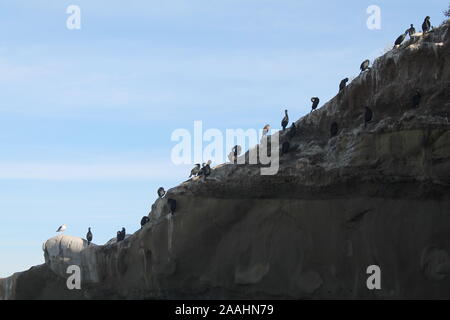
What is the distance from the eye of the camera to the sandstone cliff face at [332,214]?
127 feet

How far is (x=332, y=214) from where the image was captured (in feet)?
135

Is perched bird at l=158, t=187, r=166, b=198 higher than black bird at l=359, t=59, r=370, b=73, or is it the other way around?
black bird at l=359, t=59, r=370, b=73

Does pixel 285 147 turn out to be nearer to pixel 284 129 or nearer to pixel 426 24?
pixel 284 129

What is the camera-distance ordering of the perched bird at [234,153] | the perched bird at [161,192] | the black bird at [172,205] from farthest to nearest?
the perched bird at [161,192]
the perched bird at [234,153]
the black bird at [172,205]

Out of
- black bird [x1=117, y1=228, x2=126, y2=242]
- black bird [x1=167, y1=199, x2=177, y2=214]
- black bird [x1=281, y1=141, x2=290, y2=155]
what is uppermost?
black bird [x1=281, y1=141, x2=290, y2=155]

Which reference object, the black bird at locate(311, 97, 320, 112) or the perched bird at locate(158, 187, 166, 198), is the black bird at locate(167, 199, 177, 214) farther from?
the black bird at locate(311, 97, 320, 112)

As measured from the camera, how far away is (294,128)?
1731 inches

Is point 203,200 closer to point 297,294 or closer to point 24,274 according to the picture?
point 297,294

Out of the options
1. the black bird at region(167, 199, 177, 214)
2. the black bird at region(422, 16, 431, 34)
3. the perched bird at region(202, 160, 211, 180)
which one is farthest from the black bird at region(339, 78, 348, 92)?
the black bird at region(167, 199, 177, 214)

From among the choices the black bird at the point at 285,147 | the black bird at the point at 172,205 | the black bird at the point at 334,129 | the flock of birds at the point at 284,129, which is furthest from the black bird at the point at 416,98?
the black bird at the point at 172,205

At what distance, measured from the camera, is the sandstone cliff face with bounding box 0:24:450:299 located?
3878 cm

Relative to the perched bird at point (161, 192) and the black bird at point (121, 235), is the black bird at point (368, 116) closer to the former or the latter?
the perched bird at point (161, 192)
